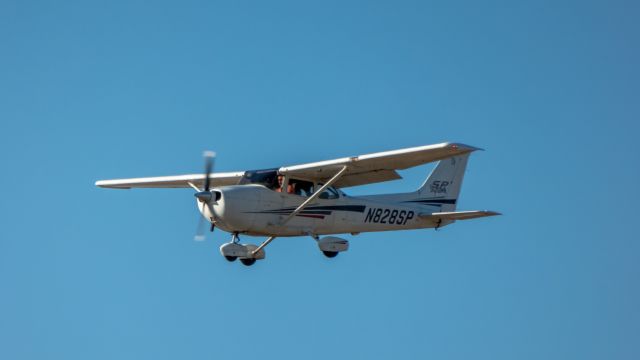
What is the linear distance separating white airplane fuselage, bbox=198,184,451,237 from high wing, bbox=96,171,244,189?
1.96 m

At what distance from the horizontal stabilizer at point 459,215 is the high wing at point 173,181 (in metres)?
4.34

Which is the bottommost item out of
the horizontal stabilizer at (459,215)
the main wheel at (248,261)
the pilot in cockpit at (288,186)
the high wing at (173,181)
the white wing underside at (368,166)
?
the main wheel at (248,261)

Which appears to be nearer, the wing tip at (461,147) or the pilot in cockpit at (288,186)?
the wing tip at (461,147)

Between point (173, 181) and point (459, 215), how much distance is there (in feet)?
22.5

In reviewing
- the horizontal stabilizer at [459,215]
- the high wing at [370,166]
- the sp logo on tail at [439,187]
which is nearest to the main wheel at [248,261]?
the high wing at [370,166]

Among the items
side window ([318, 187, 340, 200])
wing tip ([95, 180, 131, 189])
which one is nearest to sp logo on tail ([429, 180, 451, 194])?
side window ([318, 187, 340, 200])

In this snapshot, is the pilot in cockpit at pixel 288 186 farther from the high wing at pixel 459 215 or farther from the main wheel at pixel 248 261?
the high wing at pixel 459 215

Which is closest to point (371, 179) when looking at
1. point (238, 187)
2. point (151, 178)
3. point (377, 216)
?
point (377, 216)

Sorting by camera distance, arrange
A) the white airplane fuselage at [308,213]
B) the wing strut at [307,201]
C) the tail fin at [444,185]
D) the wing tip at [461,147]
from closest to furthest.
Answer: the wing tip at [461,147] < the white airplane fuselage at [308,213] < the wing strut at [307,201] < the tail fin at [444,185]

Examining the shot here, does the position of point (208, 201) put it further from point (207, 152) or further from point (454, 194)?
point (454, 194)

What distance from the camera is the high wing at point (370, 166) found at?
21.1 m

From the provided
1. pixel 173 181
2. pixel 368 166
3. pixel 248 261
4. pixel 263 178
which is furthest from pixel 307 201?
pixel 173 181

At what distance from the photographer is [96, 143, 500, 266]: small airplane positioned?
21.7 metres

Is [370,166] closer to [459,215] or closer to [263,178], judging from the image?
[263,178]
